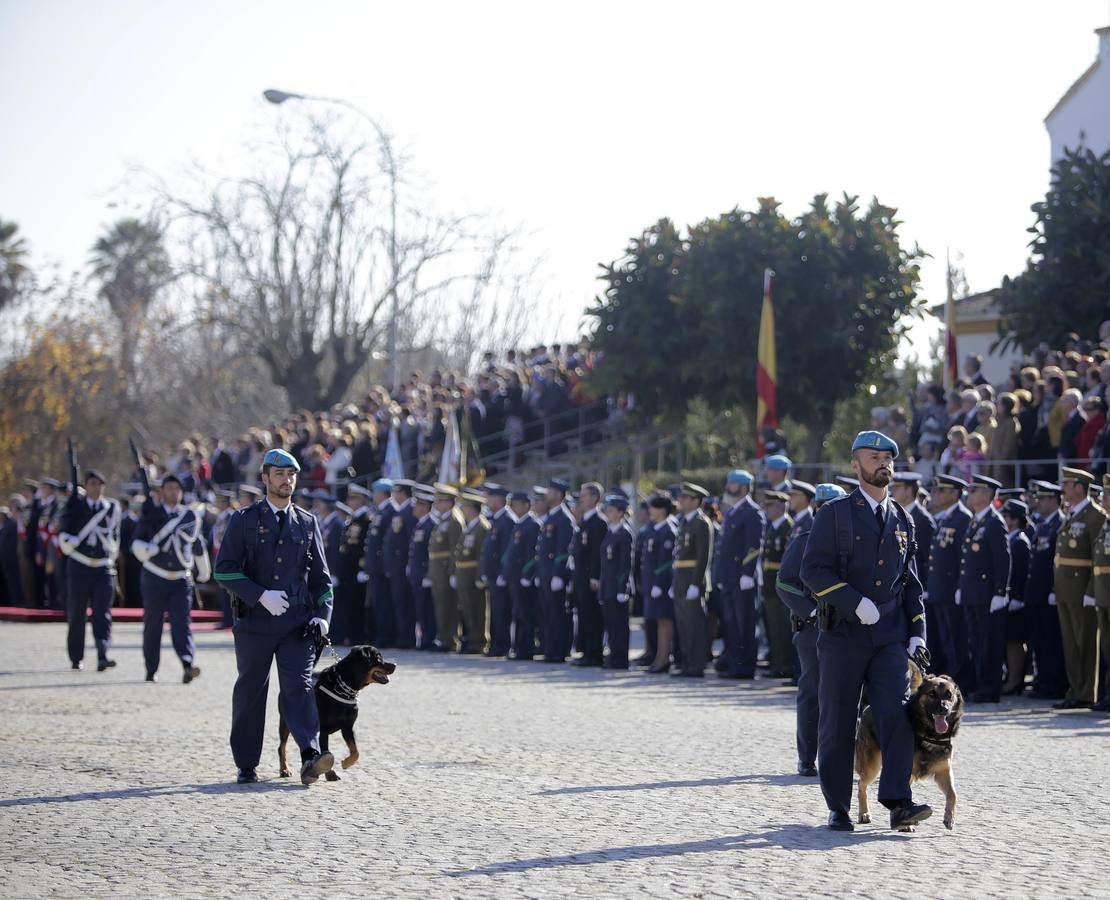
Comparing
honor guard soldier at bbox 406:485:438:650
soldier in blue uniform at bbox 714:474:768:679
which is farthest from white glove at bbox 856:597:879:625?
honor guard soldier at bbox 406:485:438:650

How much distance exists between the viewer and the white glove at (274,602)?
10812mm

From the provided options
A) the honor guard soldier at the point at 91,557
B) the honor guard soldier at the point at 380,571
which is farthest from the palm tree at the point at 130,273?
Result: the honor guard soldier at the point at 91,557

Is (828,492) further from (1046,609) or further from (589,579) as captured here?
(589,579)

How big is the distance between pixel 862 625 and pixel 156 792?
422 cm

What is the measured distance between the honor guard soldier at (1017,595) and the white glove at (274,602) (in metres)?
8.09

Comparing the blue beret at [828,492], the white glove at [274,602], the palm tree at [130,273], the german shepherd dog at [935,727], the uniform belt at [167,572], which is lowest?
the german shepherd dog at [935,727]

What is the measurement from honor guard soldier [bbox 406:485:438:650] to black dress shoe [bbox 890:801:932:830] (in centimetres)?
1476

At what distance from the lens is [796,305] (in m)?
25.3

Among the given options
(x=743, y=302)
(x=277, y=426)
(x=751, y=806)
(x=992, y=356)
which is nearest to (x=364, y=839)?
(x=751, y=806)

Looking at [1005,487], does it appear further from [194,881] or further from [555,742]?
[194,881]

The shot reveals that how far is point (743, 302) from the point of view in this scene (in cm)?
2559

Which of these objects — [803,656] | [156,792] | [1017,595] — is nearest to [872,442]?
[803,656]

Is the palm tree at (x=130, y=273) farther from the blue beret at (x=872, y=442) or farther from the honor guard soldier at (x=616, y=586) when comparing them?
the blue beret at (x=872, y=442)

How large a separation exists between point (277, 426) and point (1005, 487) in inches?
784
